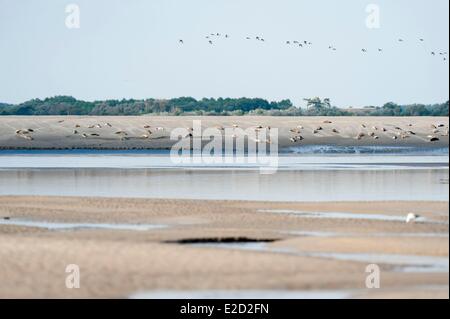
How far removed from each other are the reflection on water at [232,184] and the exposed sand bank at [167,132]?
834 inches

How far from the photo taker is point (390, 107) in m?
108

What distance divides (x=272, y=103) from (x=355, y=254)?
4038 inches

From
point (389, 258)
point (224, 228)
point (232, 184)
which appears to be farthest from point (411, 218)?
point (232, 184)

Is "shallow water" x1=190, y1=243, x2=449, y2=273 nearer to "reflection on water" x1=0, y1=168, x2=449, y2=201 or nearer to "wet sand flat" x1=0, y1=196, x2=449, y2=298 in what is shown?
"wet sand flat" x1=0, y1=196, x2=449, y2=298

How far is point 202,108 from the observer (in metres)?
112

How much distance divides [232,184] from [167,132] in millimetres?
33429

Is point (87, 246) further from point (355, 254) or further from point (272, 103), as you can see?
point (272, 103)

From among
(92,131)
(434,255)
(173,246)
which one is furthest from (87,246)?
(92,131)

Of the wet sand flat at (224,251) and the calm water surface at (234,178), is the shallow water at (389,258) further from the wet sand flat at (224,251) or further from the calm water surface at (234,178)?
the calm water surface at (234,178)

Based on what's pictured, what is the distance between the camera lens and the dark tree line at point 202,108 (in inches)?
3984

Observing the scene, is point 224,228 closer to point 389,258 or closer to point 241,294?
point 389,258

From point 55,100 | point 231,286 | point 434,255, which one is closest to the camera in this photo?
point 231,286

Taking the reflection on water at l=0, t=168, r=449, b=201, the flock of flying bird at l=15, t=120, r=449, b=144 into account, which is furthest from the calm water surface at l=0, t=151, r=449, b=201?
the flock of flying bird at l=15, t=120, r=449, b=144

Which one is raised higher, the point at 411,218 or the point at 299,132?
the point at 411,218
